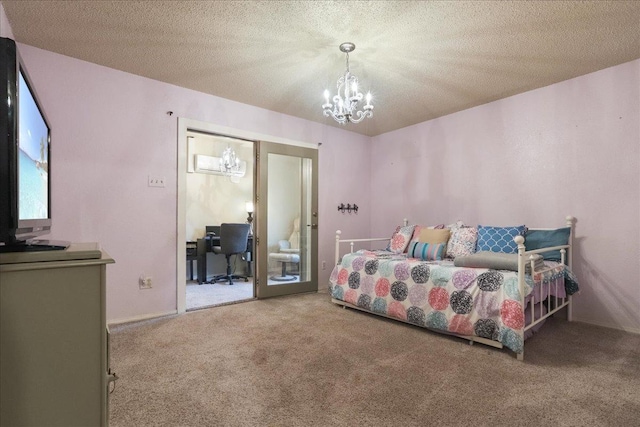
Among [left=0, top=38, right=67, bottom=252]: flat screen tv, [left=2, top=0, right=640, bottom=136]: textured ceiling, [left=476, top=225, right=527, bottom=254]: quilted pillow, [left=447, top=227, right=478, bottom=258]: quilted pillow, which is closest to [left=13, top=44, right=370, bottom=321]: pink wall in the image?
[left=2, top=0, right=640, bottom=136]: textured ceiling

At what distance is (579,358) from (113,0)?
3538 mm

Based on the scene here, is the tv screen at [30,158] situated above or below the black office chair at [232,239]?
above

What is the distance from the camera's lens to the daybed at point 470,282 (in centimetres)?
212

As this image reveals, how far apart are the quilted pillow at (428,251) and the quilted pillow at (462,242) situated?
0.08m

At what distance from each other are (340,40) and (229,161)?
345 centimetres

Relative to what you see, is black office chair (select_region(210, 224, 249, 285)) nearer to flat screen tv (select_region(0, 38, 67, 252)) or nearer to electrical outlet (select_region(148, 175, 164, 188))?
electrical outlet (select_region(148, 175, 164, 188))

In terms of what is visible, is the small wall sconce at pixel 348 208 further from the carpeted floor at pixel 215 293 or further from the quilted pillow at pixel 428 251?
the carpeted floor at pixel 215 293

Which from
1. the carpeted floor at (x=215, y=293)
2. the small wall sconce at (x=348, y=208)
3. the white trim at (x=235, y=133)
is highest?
the white trim at (x=235, y=133)

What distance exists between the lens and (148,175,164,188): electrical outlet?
9.59ft

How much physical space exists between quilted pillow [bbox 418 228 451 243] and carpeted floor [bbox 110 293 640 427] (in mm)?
948

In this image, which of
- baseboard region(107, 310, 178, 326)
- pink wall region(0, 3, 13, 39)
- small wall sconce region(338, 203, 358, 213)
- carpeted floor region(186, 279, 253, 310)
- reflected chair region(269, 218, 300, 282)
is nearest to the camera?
pink wall region(0, 3, 13, 39)

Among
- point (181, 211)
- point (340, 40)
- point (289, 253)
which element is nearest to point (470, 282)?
point (340, 40)

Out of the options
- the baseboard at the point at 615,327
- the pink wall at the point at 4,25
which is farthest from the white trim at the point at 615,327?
the pink wall at the point at 4,25

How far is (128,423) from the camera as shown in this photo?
1387 millimetres
